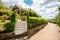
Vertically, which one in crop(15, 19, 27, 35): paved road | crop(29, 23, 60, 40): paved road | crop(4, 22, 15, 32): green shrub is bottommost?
crop(29, 23, 60, 40): paved road

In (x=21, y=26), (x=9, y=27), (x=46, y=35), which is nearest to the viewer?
(x=9, y=27)

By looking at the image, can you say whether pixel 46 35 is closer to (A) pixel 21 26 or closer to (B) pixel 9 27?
(A) pixel 21 26

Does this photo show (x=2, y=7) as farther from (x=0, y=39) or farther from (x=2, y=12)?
(x=0, y=39)

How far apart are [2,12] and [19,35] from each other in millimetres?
7628

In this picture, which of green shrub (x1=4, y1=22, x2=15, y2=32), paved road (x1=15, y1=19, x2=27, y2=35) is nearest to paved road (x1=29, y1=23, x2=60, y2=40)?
paved road (x1=15, y1=19, x2=27, y2=35)

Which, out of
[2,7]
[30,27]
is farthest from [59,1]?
[2,7]

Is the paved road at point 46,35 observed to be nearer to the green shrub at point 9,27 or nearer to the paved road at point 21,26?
the paved road at point 21,26

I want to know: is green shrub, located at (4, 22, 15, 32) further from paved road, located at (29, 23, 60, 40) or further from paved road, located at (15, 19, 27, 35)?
paved road, located at (29, 23, 60, 40)

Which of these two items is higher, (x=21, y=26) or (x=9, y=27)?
(x=9, y=27)

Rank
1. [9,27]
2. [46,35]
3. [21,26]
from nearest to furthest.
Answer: [9,27]
[21,26]
[46,35]

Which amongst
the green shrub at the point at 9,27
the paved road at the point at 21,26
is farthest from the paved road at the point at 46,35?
the green shrub at the point at 9,27

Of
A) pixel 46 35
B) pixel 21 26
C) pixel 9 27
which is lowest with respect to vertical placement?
pixel 46 35

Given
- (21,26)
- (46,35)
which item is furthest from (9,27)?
(46,35)

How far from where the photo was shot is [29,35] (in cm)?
1555
